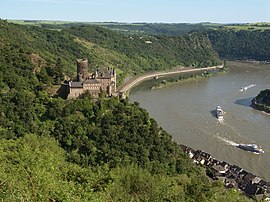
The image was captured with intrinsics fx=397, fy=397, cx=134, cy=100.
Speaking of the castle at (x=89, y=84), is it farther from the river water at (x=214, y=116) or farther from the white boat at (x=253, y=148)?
the white boat at (x=253, y=148)

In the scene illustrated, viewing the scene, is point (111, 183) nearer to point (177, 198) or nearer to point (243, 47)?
point (177, 198)

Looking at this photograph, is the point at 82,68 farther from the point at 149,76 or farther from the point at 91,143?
the point at 149,76

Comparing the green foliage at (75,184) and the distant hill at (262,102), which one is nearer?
the green foliage at (75,184)

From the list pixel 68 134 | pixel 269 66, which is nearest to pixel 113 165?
pixel 68 134

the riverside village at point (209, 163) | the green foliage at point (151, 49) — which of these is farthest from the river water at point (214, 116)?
the green foliage at point (151, 49)

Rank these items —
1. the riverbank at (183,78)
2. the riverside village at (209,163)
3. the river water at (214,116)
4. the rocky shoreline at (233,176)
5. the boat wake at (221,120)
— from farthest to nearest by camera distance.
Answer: the riverbank at (183,78), the boat wake at (221,120), the river water at (214,116), the riverside village at (209,163), the rocky shoreline at (233,176)

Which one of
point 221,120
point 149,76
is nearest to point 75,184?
point 221,120
